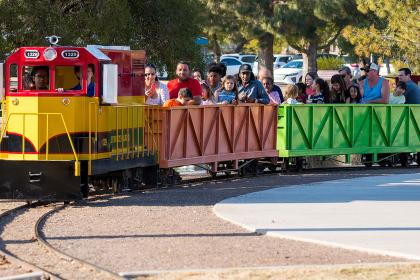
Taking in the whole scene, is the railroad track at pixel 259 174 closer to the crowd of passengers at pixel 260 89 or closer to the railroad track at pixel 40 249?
the crowd of passengers at pixel 260 89

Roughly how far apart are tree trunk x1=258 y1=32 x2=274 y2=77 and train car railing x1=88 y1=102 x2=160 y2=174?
134 feet

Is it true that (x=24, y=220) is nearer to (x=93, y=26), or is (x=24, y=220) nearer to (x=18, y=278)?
(x=18, y=278)

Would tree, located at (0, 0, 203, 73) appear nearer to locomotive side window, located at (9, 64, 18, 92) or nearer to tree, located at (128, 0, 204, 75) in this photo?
tree, located at (128, 0, 204, 75)

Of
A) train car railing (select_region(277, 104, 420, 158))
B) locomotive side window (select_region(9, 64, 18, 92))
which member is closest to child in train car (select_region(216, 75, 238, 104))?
train car railing (select_region(277, 104, 420, 158))

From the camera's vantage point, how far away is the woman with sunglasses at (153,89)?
2247 cm

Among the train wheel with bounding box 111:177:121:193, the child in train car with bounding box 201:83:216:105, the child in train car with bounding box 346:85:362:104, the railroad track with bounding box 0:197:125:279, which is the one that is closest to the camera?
the railroad track with bounding box 0:197:125:279

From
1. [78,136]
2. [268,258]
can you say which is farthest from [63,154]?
[268,258]

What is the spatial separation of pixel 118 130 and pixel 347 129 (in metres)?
8.16

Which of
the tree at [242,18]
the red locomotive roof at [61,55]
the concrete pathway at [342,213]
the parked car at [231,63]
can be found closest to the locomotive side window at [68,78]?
the red locomotive roof at [61,55]

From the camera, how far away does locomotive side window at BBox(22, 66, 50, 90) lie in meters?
19.2

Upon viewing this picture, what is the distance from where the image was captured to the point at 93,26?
3569cm

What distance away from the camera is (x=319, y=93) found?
26859 mm

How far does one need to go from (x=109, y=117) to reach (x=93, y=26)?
54.1ft

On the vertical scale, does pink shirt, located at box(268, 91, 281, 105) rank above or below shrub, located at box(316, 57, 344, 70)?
below
